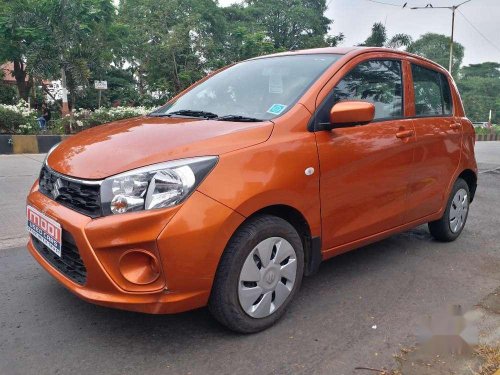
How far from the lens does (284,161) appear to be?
2656 mm

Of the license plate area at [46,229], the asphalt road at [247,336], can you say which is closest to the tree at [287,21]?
the asphalt road at [247,336]

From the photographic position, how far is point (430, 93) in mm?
4117

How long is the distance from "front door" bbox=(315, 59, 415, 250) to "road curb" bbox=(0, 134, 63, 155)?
9827 mm

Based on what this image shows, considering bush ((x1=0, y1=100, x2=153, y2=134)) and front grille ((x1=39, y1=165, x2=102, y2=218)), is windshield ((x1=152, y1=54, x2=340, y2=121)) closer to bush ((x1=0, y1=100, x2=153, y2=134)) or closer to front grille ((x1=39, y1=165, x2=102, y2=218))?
front grille ((x1=39, y1=165, x2=102, y2=218))

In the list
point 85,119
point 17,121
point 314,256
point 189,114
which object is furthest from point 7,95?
point 314,256

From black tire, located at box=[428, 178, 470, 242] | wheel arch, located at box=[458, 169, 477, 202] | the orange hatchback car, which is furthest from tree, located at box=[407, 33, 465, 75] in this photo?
the orange hatchback car

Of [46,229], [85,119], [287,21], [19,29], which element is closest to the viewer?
[46,229]

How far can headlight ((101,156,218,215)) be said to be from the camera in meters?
2.24

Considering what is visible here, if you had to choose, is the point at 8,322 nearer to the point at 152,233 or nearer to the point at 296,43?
the point at 152,233

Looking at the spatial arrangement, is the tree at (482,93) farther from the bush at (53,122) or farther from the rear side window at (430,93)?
the rear side window at (430,93)

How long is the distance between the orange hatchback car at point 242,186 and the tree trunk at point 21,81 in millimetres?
21962

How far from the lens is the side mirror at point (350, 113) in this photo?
2.85 meters

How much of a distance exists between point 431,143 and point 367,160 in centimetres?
97

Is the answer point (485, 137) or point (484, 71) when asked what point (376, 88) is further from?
point (484, 71)
